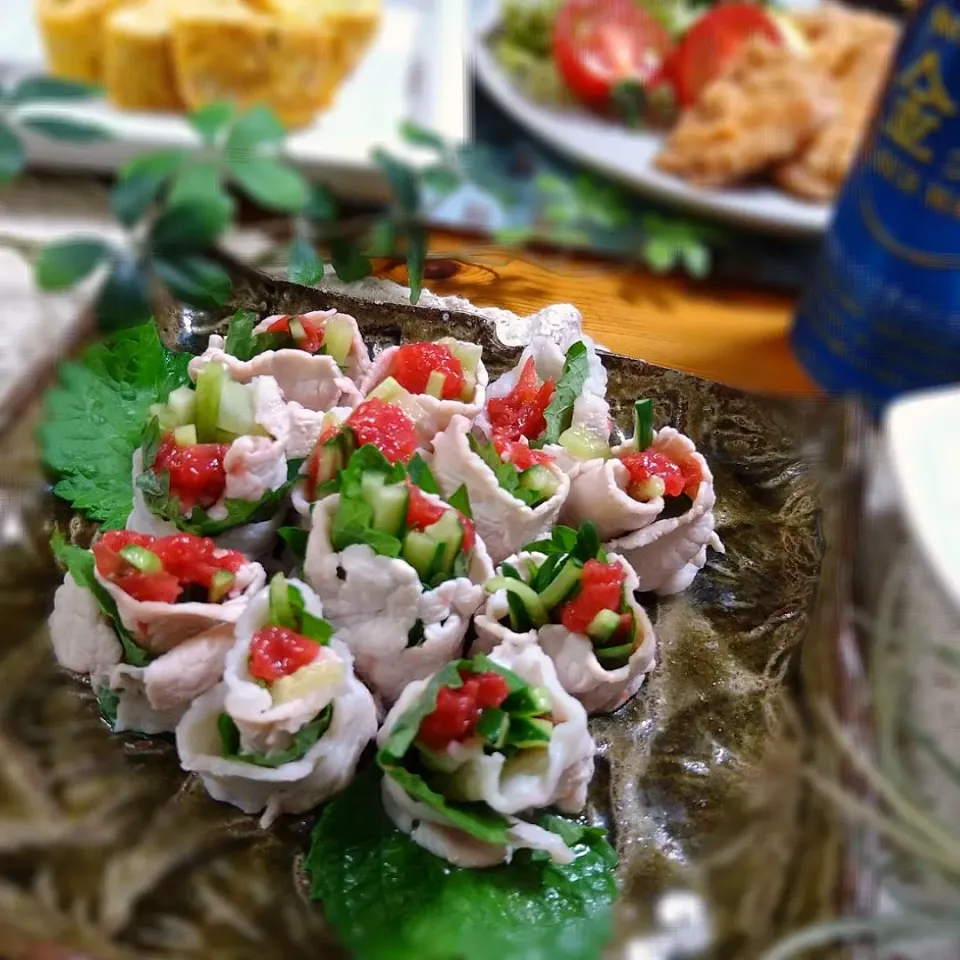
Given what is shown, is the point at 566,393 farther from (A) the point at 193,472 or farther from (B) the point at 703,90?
(B) the point at 703,90

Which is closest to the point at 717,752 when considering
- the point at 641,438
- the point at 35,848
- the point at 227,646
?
the point at 641,438

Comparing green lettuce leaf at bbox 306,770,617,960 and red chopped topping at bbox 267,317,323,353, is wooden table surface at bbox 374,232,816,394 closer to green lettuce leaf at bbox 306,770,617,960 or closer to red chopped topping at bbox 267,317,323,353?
red chopped topping at bbox 267,317,323,353

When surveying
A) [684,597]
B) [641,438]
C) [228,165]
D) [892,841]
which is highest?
[228,165]

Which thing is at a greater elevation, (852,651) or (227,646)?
(852,651)

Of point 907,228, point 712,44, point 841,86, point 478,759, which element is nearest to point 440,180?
point 478,759

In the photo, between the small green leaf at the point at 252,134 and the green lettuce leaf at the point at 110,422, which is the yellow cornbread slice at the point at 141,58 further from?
the small green leaf at the point at 252,134

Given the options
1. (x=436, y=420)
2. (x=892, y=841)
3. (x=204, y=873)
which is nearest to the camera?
(x=892, y=841)

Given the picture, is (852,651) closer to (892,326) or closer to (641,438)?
(641,438)
